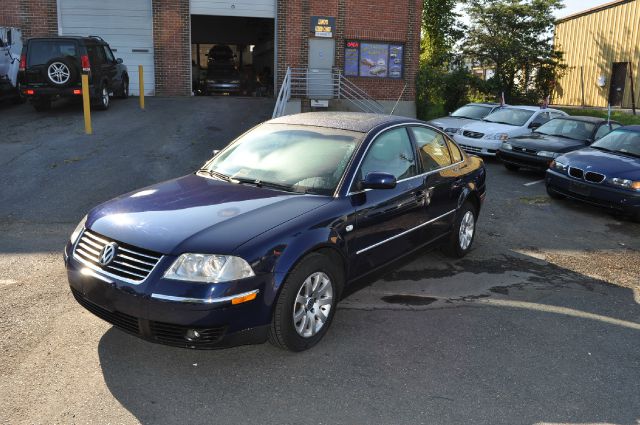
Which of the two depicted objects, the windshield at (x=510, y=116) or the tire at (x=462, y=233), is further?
the windshield at (x=510, y=116)

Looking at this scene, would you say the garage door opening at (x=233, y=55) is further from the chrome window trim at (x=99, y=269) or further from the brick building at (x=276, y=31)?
the chrome window trim at (x=99, y=269)

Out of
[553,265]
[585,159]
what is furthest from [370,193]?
[585,159]

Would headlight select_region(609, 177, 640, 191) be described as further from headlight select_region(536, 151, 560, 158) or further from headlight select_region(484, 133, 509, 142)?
headlight select_region(484, 133, 509, 142)

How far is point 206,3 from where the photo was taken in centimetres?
2039

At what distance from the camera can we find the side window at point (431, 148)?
18.4ft

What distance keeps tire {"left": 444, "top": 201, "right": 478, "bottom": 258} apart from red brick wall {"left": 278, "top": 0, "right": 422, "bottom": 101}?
15.7 meters

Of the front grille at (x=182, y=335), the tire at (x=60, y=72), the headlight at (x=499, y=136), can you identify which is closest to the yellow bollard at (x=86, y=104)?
the tire at (x=60, y=72)

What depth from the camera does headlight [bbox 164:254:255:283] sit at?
11.7 ft

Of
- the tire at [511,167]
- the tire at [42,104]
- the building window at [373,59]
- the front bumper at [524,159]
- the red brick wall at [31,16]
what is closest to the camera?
the front bumper at [524,159]

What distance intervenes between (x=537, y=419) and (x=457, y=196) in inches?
121

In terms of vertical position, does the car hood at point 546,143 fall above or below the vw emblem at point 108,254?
above

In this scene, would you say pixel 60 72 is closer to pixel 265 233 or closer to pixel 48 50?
pixel 48 50

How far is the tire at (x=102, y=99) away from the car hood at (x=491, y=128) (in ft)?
31.0

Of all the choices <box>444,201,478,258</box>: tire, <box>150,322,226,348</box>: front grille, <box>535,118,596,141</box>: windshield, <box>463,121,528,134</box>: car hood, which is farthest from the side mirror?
<box>463,121,528,134</box>: car hood
